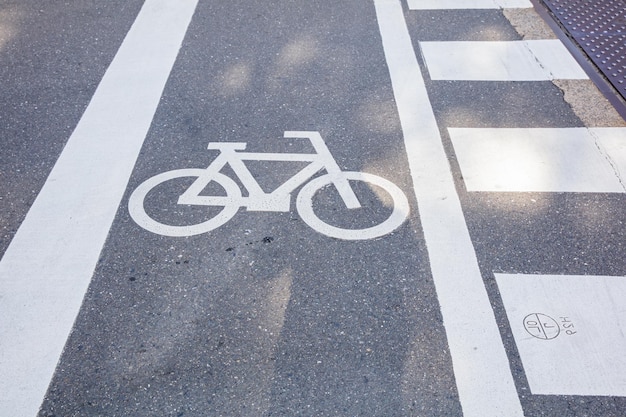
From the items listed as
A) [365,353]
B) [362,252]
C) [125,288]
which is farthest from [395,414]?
[125,288]

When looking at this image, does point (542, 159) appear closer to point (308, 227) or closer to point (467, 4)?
point (308, 227)

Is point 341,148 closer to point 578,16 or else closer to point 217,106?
point 217,106

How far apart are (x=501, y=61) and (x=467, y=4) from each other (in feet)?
4.25

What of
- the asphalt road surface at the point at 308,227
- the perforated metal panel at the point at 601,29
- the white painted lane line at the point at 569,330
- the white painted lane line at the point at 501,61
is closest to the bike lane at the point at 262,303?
the asphalt road surface at the point at 308,227

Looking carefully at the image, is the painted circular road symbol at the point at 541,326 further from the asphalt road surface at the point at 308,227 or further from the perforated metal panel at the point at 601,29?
the perforated metal panel at the point at 601,29

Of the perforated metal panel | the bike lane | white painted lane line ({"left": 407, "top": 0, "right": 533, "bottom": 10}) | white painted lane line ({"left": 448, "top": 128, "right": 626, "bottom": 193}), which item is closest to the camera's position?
the bike lane

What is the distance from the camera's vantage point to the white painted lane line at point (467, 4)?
6.25 meters

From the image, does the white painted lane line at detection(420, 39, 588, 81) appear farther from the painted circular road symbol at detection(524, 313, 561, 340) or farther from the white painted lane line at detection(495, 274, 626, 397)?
the painted circular road symbol at detection(524, 313, 561, 340)

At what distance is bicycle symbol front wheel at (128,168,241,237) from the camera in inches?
Answer: 142

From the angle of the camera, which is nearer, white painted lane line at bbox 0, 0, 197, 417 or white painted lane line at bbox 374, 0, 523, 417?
white painted lane line at bbox 374, 0, 523, 417

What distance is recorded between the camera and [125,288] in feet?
10.7

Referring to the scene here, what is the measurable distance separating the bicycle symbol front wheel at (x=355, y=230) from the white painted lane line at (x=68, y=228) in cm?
119

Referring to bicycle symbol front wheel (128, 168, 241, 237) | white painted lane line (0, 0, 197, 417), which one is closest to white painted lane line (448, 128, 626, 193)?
bicycle symbol front wheel (128, 168, 241, 237)

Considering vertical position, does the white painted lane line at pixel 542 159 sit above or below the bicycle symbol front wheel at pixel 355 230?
above
